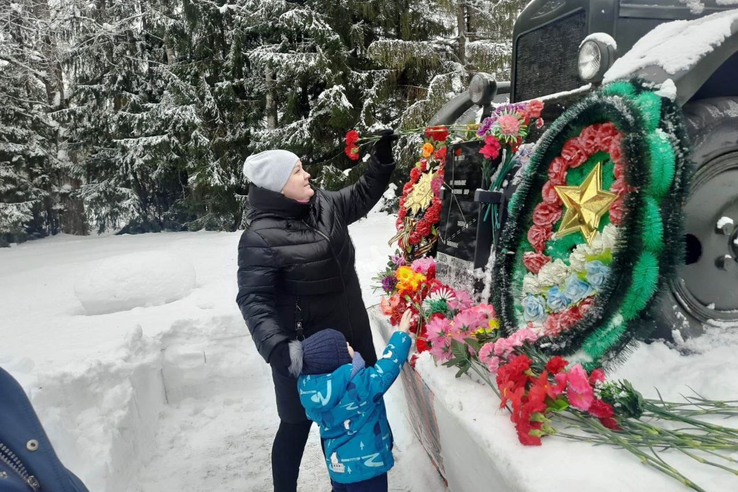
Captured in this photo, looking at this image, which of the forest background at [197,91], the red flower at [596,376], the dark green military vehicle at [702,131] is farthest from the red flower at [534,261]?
the forest background at [197,91]

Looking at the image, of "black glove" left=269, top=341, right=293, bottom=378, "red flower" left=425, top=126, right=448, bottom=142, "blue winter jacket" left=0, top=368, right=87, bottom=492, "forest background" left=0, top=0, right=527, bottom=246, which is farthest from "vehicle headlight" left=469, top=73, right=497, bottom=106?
"forest background" left=0, top=0, right=527, bottom=246

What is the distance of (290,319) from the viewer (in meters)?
2.35

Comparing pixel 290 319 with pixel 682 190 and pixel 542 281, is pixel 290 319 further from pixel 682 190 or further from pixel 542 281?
pixel 682 190

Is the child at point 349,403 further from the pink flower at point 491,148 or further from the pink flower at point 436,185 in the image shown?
the pink flower at point 436,185

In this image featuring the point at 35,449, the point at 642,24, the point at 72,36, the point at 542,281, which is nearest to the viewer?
the point at 35,449

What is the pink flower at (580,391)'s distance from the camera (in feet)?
4.38

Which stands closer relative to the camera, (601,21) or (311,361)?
(311,361)

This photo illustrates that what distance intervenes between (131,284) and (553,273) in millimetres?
4620

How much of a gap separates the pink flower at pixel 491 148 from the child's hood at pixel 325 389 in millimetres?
1237

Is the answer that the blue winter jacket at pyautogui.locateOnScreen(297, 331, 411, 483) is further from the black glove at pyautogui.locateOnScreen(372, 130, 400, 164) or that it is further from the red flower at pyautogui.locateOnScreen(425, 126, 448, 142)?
the red flower at pyautogui.locateOnScreen(425, 126, 448, 142)

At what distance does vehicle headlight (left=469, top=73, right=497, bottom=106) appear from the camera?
3.04m

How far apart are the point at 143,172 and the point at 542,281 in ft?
48.6

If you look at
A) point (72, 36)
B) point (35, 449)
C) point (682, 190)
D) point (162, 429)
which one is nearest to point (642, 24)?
point (682, 190)

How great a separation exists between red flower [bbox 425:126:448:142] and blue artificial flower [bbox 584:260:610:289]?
61.7 inches
